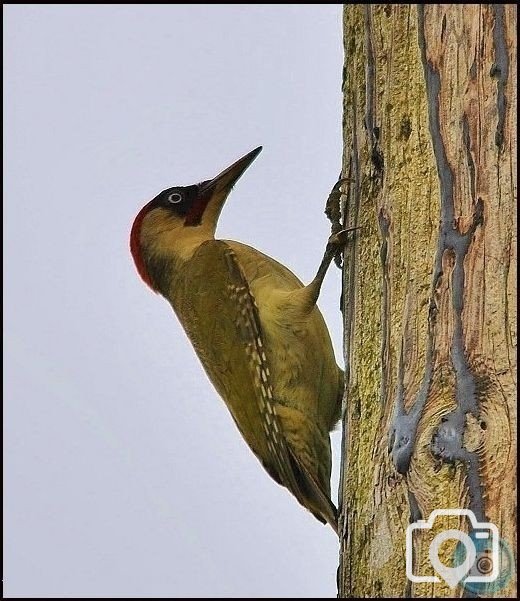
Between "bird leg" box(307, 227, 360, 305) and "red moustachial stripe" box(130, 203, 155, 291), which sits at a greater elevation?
"red moustachial stripe" box(130, 203, 155, 291)

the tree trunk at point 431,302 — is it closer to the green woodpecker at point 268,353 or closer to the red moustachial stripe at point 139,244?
the green woodpecker at point 268,353

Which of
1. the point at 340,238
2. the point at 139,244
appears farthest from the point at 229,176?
the point at 340,238

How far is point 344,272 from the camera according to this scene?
3.68 metres

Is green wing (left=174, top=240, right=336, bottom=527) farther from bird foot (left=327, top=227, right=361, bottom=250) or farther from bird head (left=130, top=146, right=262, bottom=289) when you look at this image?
bird foot (left=327, top=227, right=361, bottom=250)

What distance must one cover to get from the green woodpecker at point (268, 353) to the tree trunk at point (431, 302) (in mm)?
787

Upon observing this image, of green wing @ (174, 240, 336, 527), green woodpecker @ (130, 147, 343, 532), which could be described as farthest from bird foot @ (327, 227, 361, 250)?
green wing @ (174, 240, 336, 527)

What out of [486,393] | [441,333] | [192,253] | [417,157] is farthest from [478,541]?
[192,253]

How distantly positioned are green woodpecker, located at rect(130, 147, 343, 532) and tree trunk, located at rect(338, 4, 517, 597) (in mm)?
787

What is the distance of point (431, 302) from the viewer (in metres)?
2.92

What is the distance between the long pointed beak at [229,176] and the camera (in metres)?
5.18

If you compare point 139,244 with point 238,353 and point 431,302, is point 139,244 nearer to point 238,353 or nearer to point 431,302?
point 238,353

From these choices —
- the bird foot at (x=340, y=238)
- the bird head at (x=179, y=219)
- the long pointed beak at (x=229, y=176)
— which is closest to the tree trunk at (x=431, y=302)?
the bird foot at (x=340, y=238)

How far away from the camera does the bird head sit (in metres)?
5.34

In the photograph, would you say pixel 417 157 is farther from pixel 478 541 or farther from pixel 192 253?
pixel 192 253
